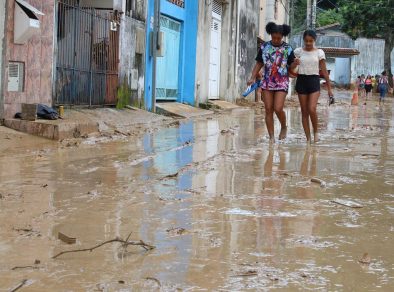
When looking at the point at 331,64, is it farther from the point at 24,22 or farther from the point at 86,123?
the point at 24,22

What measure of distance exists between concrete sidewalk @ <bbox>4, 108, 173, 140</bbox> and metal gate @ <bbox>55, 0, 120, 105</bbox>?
0.40 metres

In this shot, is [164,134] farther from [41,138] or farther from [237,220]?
[237,220]

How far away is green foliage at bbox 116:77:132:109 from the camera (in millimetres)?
14898

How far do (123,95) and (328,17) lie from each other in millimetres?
54273

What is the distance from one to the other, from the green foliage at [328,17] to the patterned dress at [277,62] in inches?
2268

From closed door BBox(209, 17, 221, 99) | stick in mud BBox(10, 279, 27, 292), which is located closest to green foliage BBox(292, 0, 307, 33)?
closed door BBox(209, 17, 221, 99)

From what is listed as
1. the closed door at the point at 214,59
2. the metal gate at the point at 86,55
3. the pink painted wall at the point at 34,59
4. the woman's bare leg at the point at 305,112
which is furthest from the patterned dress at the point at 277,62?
the closed door at the point at 214,59

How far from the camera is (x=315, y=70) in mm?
9797

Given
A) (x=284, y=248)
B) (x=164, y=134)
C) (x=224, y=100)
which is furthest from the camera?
(x=224, y=100)

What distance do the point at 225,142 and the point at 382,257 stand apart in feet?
20.9

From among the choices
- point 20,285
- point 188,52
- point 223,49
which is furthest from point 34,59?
point 223,49

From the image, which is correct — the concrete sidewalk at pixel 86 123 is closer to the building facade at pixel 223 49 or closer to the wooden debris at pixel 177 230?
the wooden debris at pixel 177 230

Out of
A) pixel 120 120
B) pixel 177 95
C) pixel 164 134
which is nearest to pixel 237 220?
pixel 164 134

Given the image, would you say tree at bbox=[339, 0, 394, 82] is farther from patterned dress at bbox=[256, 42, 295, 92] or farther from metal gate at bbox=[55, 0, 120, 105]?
patterned dress at bbox=[256, 42, 295, 92]
